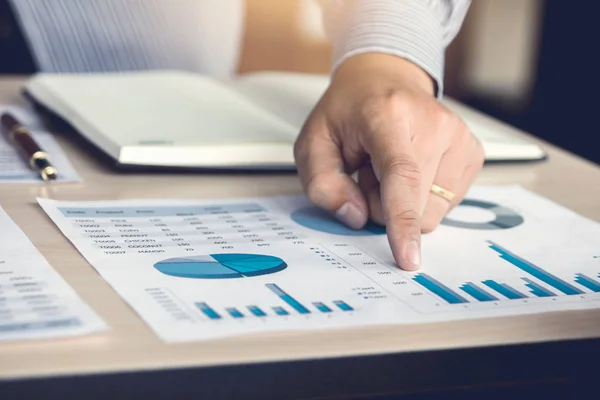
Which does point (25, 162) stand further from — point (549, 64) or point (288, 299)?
point (549, 64)

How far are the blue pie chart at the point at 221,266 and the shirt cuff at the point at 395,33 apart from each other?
295 millimetres

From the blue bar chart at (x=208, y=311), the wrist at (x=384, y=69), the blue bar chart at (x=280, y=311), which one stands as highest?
the wrist at (x=384, y=69)

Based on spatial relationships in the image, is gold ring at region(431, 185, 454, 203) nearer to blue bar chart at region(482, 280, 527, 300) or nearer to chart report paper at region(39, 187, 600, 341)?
chart report paper at region(39, 187, 600, 341)

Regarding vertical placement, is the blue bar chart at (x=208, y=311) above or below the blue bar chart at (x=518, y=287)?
above

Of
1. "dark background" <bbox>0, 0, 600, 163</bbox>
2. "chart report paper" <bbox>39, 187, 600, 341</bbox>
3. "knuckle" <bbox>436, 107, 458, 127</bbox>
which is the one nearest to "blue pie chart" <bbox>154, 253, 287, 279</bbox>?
"chart report paper" <bbox>39, 187, 600, 341</bbox>

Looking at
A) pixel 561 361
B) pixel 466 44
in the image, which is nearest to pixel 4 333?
pixel 561 361

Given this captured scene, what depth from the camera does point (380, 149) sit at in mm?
773

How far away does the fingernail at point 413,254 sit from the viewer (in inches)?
26.4

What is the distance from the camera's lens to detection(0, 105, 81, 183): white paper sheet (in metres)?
0.85

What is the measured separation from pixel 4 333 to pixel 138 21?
2.99 ft

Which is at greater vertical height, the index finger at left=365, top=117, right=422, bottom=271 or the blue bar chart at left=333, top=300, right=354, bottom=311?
the index finger at left=365, top=117, right=422, bottom=271

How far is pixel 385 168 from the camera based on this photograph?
0.75 m

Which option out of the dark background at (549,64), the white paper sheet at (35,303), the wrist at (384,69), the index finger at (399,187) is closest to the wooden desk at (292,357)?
the white paper sheet at (35,303)

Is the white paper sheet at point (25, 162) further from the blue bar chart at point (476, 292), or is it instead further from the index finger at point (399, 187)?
the blue bar chart at point (476, 292)
